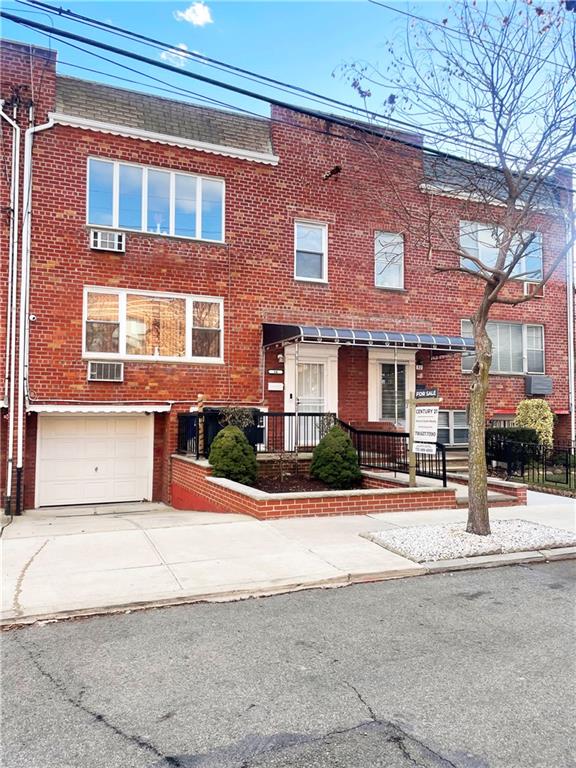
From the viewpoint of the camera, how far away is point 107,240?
12.3m

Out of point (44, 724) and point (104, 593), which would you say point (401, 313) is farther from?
point (44, 724)

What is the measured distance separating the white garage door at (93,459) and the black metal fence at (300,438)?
1047mm

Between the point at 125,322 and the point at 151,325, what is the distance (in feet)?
1.85

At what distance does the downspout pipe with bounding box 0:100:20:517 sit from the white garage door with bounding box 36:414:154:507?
0.87 meters

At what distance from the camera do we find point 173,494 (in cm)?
1230

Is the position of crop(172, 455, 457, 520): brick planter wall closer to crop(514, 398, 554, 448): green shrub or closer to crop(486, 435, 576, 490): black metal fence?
crop(486, 435, 576, 490): black metal fence

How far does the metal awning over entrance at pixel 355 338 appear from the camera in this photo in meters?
11.9

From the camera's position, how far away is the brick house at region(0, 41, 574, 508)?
11781 millimetres

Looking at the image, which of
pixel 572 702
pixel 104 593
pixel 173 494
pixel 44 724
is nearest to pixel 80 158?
pixel 173 494

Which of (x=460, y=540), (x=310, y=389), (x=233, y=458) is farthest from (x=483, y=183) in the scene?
(x=460, y=540)

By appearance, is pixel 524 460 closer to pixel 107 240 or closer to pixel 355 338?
pixel 355 338

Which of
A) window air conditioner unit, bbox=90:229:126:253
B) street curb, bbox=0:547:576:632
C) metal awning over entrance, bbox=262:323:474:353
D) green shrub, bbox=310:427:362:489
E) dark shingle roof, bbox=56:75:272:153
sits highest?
dark shingle roof, bbox=56:75:272:153

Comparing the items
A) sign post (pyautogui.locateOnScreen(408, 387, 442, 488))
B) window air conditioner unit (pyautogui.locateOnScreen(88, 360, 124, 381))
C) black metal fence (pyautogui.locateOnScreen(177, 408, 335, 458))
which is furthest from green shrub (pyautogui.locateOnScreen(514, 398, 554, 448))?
window air conditioner unit (pyautogui.locateOnScreen(88, 360, 124, 381))

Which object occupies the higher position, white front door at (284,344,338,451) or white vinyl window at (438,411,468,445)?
white front door at (284,344,338,451)
